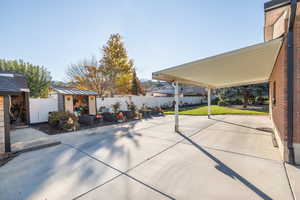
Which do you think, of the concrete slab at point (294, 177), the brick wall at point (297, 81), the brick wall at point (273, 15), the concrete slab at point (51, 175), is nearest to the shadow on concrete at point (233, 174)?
the concrete slab at point (294, 177)

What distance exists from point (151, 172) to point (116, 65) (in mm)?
15708

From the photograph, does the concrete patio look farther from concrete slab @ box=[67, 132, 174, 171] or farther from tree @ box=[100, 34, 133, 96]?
tree @ box=[100, 34, 133, 96]

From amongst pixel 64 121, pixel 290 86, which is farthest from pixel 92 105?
pixel 290 86

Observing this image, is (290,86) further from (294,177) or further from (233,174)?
(233,174)

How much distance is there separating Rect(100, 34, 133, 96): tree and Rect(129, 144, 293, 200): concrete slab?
13.8m

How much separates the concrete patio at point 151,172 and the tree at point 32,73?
1527 centimetres

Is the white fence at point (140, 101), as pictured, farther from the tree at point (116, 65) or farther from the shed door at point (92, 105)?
the tree at point (116, 65)

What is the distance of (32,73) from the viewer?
52.7 ft

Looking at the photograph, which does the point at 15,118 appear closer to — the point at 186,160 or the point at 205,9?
the point at 186,160

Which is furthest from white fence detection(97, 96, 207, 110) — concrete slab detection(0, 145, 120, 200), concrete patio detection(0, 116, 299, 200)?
concrete slab detection(0, 145, 120, 200)

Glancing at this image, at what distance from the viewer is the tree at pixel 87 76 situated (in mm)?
16188

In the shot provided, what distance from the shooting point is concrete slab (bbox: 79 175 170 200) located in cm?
225

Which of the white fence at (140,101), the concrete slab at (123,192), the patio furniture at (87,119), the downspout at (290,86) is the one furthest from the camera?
the white fence at (140,101)

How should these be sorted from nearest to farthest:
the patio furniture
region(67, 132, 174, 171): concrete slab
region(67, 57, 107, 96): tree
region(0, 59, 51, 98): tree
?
region(67, 132, 174, 171): concrete slab < the patio furniture < region(0, 59, 51, 98): tree < region(67, 57, 107, 96): tree
